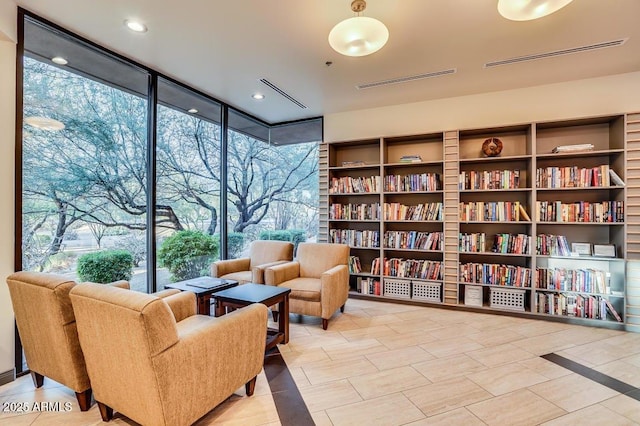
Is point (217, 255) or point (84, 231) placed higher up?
point (84, 231)

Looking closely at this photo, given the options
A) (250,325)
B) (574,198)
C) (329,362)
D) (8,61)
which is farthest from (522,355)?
(8,61)

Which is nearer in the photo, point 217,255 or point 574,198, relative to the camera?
point 574,198

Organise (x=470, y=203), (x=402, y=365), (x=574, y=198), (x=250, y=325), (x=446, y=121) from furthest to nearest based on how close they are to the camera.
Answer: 1. (x=446, y=121)
2. (x=470, y=203)
3. (x=574, y=198)
4. (x=402, y=365)
5. (x=250, y=325)

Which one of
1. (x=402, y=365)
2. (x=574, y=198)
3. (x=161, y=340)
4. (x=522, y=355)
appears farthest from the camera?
(x=574, y=198)

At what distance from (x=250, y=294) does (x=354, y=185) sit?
2.51 metres

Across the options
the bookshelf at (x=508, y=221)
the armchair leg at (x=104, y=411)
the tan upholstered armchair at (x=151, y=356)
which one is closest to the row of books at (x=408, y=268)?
the bookshelf at (x=508, y=221)

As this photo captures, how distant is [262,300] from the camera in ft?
8.31

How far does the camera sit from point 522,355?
2664 mm

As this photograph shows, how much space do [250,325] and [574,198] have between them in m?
4.13

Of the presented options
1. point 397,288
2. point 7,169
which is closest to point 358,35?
point 7,169

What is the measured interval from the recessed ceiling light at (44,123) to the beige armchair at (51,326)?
4.54ft

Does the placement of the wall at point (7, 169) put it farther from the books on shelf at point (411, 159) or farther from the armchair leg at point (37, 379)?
the books on shelf at point (411, 159)

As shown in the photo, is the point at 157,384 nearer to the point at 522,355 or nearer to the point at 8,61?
the point at 8,61

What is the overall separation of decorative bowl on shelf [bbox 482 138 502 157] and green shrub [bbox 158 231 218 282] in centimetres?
395
